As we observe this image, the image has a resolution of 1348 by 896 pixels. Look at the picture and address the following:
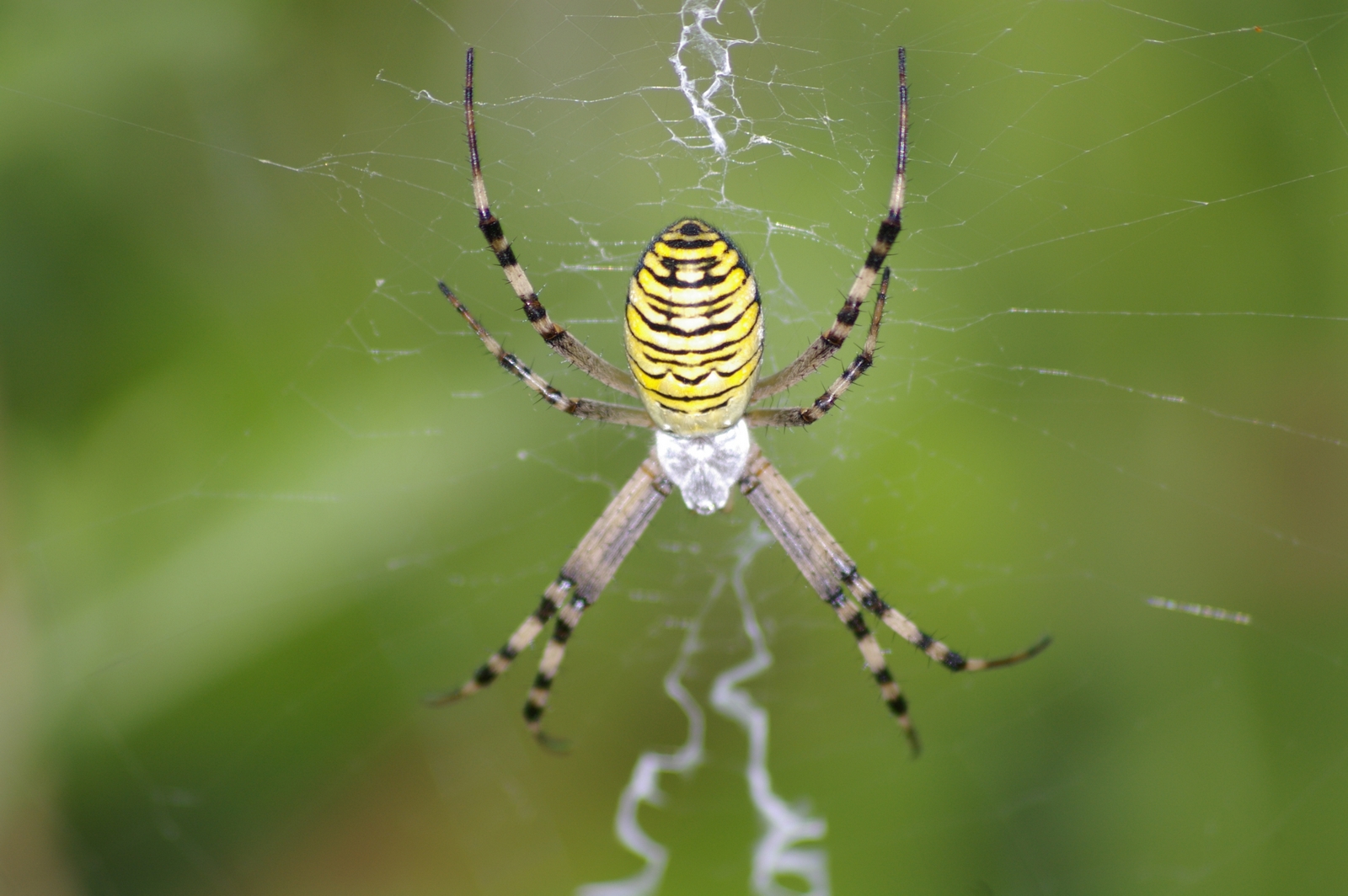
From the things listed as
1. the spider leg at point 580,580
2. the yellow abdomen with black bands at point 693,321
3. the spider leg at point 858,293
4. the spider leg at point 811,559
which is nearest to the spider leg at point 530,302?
the yellow abdomen with black bands at point 693,321

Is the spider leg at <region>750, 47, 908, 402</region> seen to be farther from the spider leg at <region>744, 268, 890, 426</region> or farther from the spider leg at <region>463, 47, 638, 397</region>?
the spider leg at <region>463, 47, 638, 397</region>

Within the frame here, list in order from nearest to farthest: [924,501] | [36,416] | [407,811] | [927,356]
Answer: [36,416]
[927,356]
[924,501]
[407,811]

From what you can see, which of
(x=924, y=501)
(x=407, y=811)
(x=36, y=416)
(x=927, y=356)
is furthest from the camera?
(x=407, y=811)

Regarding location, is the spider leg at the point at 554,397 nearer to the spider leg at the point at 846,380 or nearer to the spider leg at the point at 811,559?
the spider leg at the point at 846,380

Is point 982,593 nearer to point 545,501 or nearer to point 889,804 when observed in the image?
point 889,804

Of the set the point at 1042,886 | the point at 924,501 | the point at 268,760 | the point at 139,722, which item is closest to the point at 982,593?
the point at 924,501

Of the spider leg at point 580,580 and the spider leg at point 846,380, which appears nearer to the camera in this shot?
the spider leg at point 846,380

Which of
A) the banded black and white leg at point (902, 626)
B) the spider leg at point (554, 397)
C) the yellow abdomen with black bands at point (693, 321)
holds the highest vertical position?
the spider leg at point (554, 397)
